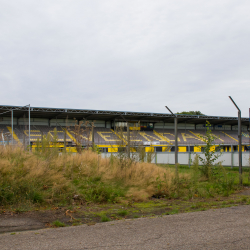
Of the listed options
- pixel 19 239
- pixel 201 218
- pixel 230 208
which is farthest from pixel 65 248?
pixel 230 208

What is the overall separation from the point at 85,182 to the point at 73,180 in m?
0.42

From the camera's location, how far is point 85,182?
29.3 feet

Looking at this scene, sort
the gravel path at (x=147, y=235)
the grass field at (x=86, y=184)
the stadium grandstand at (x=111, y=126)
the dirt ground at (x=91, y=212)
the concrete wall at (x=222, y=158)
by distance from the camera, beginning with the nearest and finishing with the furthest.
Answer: the gravel path at (x=147, y=235) → the dirt ground at (x=91, y=212) → the grass field at (x=86, y=184) → the concrete wall at (x=222, y=158) → the stadium grandstand at (x=111, y=126)

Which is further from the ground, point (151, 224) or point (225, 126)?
point (225, 126)

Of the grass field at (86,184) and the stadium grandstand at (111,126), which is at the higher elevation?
the stadium grandstand at (111,126)

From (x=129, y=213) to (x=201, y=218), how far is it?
1.68 m

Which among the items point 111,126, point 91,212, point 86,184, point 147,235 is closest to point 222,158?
point 86,184

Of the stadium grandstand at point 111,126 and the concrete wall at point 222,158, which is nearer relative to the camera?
the concrete wall at point 222,158

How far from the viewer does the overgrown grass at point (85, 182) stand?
699 cm

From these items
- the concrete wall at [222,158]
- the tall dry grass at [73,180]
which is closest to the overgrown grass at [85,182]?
the tall dry grass at [73,180]

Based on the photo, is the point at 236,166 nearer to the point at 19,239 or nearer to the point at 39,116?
the point at 19,239

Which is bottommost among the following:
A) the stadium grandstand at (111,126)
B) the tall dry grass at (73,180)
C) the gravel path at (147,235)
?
the gravel path at (147,235)

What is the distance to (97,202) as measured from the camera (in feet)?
24.8

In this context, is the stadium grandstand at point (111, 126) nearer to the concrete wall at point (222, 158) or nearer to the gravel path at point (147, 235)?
the concrete wall at point (222, 158)
